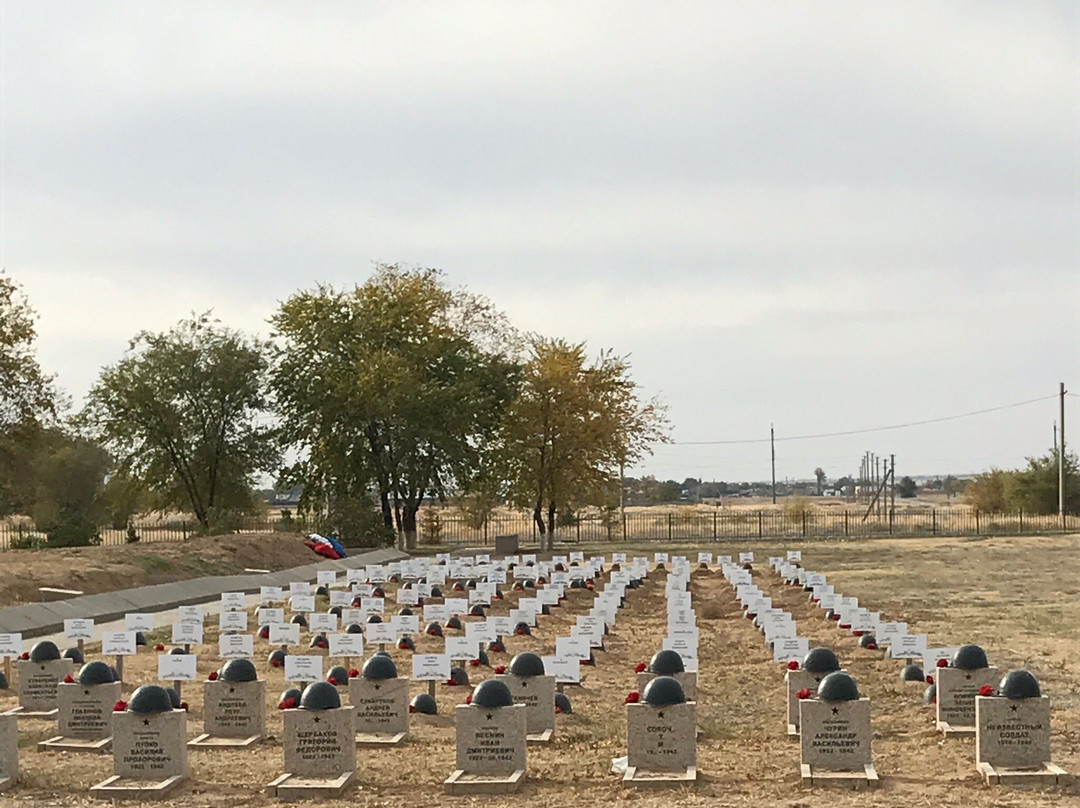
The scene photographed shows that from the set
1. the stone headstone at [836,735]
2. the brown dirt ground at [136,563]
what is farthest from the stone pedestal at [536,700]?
the brown dirt ground at [136,563]

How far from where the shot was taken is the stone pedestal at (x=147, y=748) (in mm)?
11789

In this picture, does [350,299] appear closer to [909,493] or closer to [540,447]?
[540,447]

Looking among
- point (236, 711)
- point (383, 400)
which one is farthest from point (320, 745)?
point (383, 400)

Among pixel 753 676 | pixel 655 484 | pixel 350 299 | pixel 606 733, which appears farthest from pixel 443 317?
pixel 655 484

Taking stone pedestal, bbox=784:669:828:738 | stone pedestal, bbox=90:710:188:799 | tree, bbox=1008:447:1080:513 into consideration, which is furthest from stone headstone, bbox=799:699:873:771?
tree, bbox=1008:447:1080:513

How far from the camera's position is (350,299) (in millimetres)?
57781

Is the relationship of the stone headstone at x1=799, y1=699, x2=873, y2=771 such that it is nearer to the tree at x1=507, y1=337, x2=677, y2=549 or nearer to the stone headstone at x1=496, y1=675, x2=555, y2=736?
the stone headstone at x1=496, y1=675, x2=555, y2=736

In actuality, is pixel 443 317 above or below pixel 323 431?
above

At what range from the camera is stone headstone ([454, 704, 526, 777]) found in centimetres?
1172

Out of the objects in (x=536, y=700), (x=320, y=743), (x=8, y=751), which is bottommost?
(x=8, y=751)

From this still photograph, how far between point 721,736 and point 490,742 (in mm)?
3050

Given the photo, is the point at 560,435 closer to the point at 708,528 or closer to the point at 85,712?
the point at 708,528

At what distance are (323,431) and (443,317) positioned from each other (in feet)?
32.5

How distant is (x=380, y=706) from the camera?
13.6 meters
